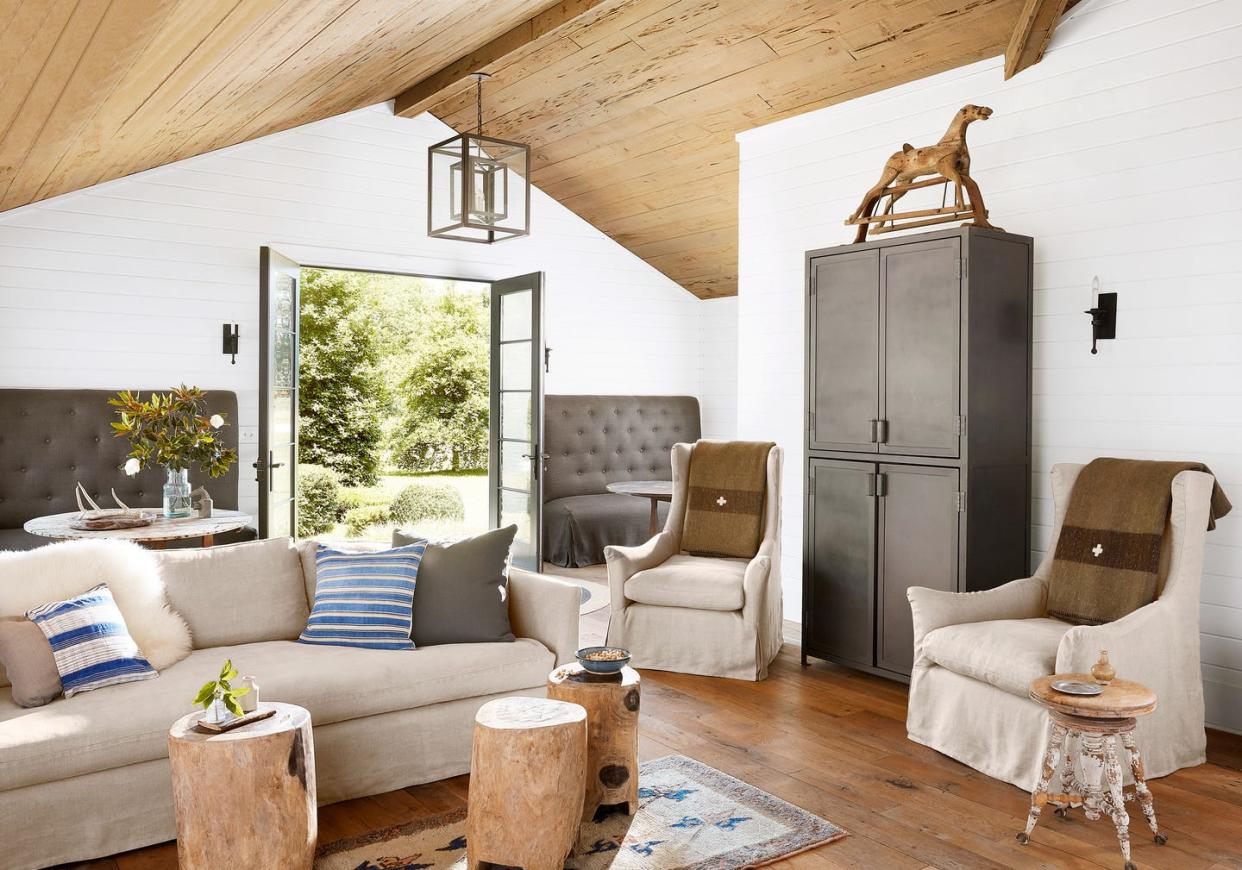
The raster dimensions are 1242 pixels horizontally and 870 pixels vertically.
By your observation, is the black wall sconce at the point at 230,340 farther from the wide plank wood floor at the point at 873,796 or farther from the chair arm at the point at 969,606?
the chair arm at the point at 969,606

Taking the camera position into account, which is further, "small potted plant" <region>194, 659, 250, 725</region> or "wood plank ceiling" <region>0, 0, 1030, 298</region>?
"wood plank ceiling" <region>0, 0, 1030, 298</region>

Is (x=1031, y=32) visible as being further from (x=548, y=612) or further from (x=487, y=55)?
(x=548, y=612)

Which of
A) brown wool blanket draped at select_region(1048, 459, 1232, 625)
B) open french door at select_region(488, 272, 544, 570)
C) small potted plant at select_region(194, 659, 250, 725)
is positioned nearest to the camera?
small potted plant at select_region(194, 659, 250, 725)

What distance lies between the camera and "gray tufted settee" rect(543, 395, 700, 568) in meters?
7.03

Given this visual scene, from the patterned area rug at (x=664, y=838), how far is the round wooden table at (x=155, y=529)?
1.65 metres

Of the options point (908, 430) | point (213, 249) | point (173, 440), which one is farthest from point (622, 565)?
point (213, 249)

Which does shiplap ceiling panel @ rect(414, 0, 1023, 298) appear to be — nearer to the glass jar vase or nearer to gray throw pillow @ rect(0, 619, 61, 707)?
the glass jar vase

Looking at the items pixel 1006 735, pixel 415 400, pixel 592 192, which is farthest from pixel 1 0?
pixel 415 400

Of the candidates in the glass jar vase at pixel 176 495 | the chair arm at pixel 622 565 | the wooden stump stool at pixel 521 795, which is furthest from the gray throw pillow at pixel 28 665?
the chair arm at pixel 622 565

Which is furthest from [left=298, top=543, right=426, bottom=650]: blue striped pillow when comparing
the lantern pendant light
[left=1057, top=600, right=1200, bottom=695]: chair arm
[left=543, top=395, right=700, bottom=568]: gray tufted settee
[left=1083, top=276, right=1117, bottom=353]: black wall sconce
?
[left=543, top=395, right=700, bottom=568]: gray tufted settee

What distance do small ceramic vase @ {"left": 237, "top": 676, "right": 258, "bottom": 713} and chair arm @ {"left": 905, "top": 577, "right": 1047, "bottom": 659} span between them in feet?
7.25

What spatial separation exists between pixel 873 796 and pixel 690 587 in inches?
60.0

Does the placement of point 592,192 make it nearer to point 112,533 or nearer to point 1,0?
point 112,533

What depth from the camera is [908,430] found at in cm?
409
